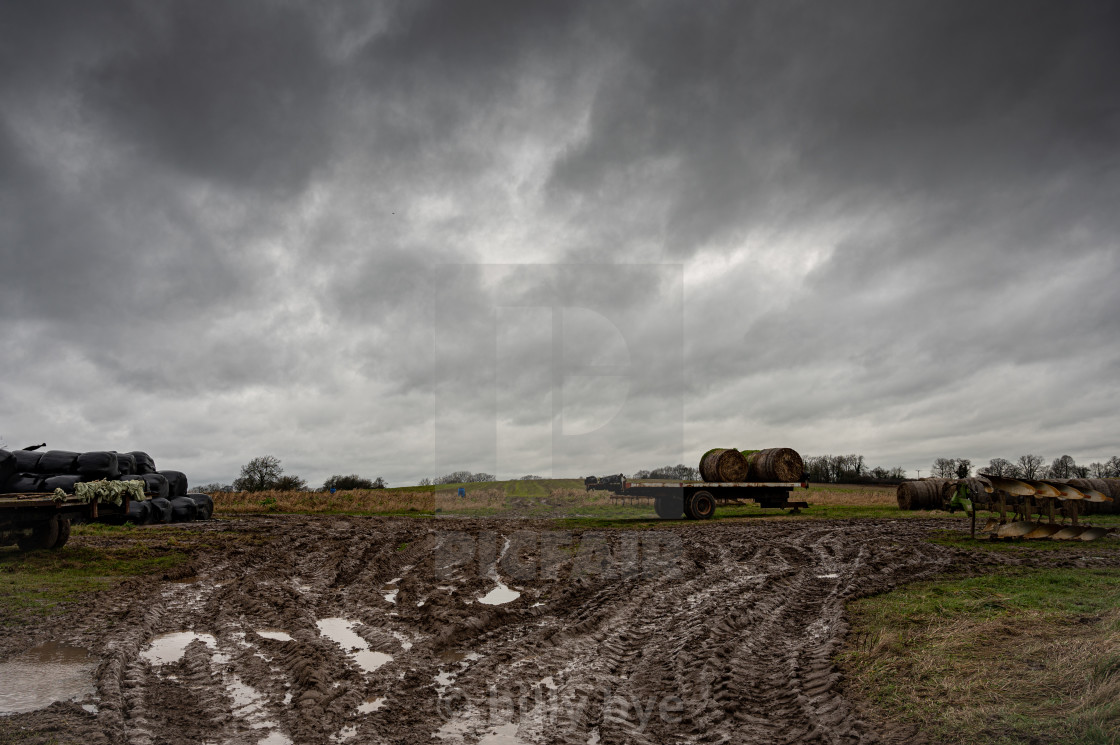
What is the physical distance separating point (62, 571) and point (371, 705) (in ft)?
32.5

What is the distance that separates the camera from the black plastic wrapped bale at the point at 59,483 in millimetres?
15938

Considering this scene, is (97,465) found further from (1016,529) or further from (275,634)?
(1016,529)

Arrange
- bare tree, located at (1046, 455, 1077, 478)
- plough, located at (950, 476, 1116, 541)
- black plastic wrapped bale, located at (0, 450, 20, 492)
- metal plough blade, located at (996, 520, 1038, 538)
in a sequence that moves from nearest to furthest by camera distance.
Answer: plough, located at (950, 476, 1116, 541) → metal plough blade, located at (996, 520, 1038, 538) → black plastic wrapped bale, located at (0, 450, 20, 492) → bare tree, located at (1046, 455, 1077, 478)

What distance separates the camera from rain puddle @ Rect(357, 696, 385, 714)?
4.70 m

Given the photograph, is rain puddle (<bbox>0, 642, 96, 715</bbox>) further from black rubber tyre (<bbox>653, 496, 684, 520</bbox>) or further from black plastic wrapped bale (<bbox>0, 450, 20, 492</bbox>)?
black rubber tyre (<bbox>653, 496, 684, 520</bbox>)

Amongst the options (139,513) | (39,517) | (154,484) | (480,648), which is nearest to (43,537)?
(39,517)

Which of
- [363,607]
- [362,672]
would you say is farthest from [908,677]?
[363,607]

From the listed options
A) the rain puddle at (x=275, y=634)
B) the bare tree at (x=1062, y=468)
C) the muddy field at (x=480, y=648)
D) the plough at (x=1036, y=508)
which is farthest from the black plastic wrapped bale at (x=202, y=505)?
the bare tree at (x=1062, y=468)

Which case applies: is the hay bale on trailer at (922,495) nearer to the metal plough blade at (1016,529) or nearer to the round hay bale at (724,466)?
the round hay bale at (724,466)

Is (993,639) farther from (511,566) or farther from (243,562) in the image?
(243,562)

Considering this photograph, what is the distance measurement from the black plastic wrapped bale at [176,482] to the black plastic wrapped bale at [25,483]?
7365 mm

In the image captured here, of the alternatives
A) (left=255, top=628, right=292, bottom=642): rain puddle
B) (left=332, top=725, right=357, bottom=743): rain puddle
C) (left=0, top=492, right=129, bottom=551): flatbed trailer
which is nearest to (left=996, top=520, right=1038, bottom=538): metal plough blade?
(left=255, top=628, right=292, bottom=642): rain puddle

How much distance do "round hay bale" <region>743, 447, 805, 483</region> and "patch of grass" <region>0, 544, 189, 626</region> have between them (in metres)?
20.4

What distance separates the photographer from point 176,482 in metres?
24.2
